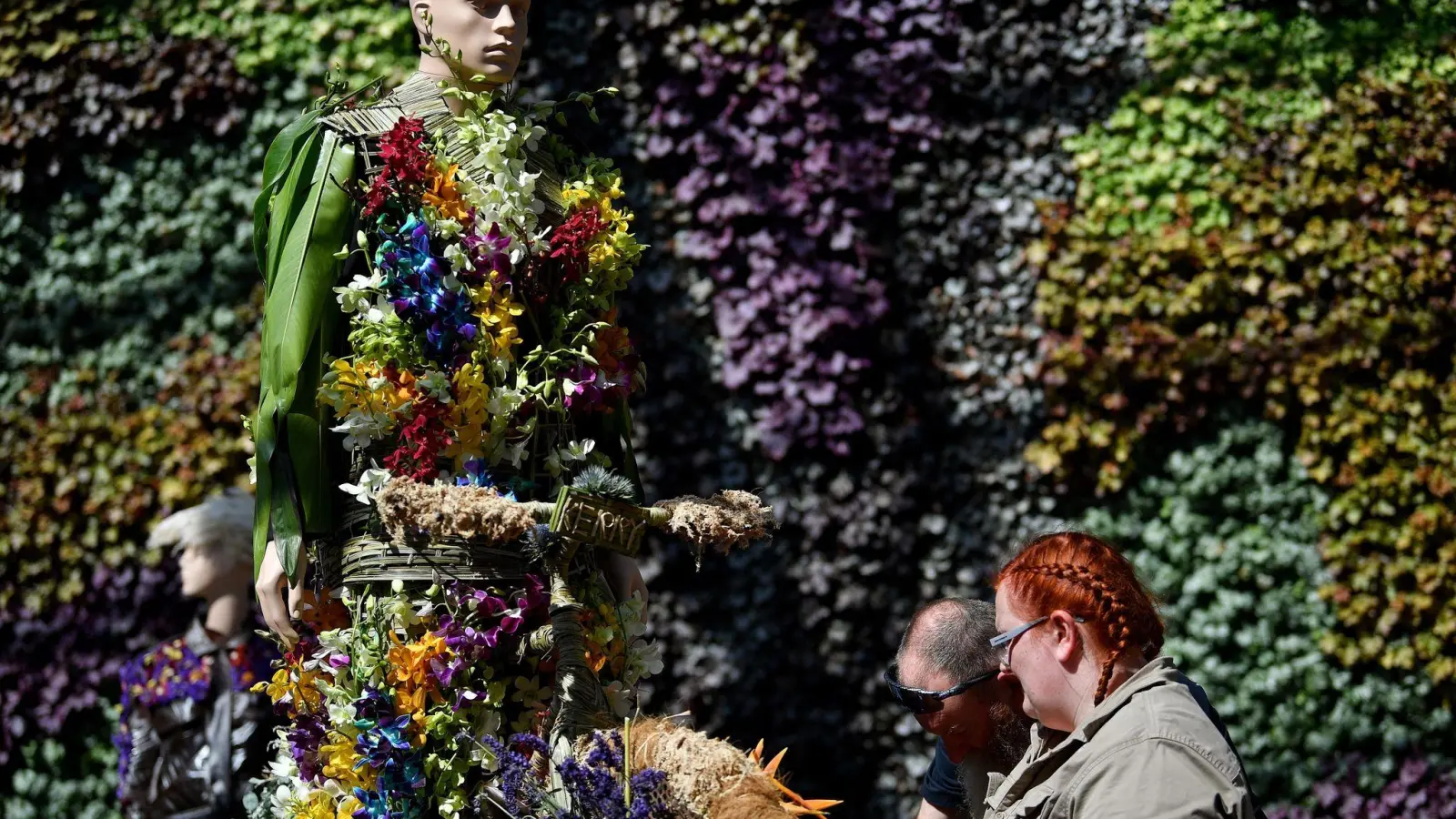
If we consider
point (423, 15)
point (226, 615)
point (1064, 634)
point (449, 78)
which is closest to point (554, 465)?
point (449, 78)

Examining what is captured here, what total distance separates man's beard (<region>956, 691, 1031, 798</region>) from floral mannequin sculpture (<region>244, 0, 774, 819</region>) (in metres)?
0.59

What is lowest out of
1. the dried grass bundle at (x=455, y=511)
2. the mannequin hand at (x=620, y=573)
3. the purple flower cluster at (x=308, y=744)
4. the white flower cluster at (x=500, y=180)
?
the purple flower cluster at (x=308, y=744)

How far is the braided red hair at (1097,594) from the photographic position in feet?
7.07

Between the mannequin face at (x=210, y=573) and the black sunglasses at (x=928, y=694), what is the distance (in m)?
2.36

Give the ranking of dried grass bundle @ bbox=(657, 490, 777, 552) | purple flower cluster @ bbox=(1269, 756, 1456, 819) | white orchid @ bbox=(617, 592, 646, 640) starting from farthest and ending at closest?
purple flower cluster @ bbox=(1269, 756, 1456, 819)
white orchid @ bbox=(617, 592, 646, 640)
dried grass bundle @ bbox=(657, 490, 777, 552)

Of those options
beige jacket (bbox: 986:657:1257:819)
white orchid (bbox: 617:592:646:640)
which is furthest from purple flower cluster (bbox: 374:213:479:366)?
beige jacket (bbox: 986:657:1257:819)

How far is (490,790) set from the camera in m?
2.23

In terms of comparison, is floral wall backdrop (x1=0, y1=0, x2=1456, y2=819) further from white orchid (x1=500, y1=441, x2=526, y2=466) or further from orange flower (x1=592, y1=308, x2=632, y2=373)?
white orchid (x1=500, y1=441, x2=526, y2=466)

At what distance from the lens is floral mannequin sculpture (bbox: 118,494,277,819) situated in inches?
162

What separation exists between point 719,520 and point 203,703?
233 centimetres

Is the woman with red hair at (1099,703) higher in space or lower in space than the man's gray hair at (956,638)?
higher

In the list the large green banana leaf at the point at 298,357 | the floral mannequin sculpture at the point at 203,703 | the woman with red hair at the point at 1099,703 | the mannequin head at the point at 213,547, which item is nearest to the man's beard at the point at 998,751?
the woman with red hair at the point at 1099,703

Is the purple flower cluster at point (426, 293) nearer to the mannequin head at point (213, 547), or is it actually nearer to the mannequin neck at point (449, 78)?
the mannequin neck at point (449, 78)

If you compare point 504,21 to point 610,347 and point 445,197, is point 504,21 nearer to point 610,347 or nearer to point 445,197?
point 445,197
